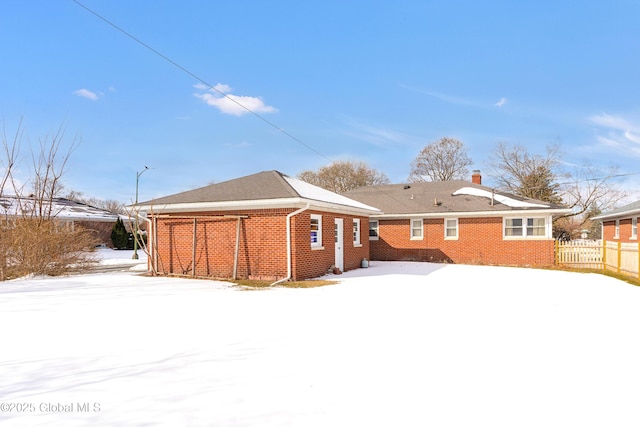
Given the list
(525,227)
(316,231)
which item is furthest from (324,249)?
(525,227)

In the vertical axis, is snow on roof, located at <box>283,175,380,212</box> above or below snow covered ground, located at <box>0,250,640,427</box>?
above

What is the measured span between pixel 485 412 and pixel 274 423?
1.99 metres

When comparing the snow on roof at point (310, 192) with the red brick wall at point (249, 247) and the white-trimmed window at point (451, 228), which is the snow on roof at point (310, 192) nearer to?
the red brick wall at point (249, 247)

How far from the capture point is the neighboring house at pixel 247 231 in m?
12.1

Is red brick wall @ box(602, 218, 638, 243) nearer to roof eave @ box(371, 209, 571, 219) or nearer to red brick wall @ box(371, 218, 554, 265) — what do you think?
roof eave @ box(371, 209, 571, 219)

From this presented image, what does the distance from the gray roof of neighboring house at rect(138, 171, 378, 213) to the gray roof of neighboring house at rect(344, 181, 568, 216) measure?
675cm

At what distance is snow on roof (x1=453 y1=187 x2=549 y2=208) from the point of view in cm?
1822

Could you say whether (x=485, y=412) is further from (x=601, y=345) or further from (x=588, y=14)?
(x=588, y=14)

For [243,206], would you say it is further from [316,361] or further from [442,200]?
[442,200]

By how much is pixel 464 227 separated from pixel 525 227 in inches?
115

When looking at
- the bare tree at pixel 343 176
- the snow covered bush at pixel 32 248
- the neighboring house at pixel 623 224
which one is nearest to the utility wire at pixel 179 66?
the snow covered bush at pixel 32 248

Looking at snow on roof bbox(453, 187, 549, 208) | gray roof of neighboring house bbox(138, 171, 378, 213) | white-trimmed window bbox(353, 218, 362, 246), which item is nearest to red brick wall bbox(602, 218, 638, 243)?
snow on roof bbox(453, 187, 549, 208)

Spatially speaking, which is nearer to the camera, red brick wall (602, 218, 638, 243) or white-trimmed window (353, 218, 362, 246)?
white-trimmed window (353, 218, 362, 246)

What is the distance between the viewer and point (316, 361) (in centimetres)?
463
